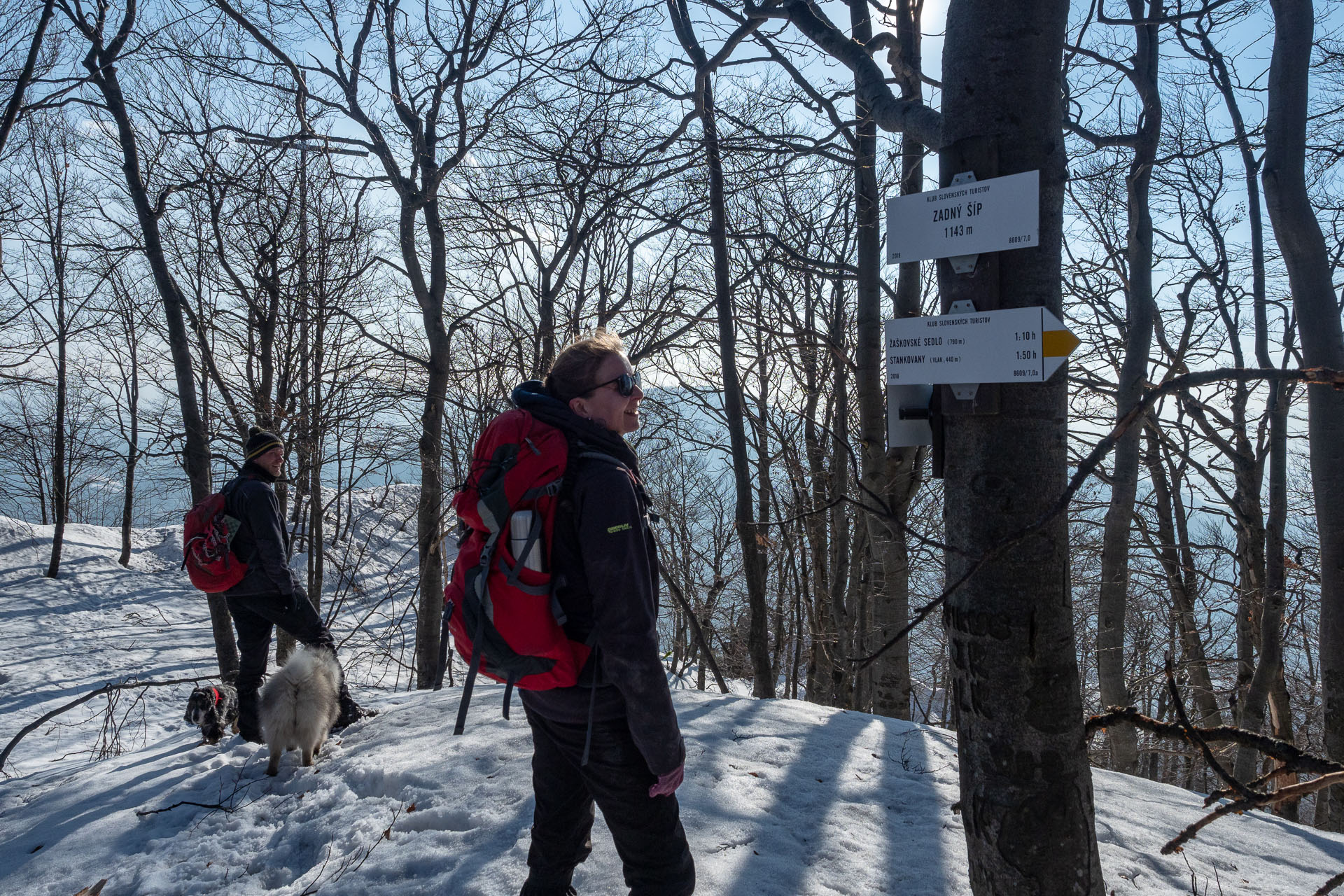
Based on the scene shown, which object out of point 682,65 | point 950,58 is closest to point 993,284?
point 950,58

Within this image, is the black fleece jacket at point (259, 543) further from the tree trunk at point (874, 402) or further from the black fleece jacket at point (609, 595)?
the tree trunk at point (874, 402)

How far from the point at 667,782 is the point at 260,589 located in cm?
374

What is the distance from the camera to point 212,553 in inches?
179

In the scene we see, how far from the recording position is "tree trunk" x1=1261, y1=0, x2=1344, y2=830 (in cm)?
447

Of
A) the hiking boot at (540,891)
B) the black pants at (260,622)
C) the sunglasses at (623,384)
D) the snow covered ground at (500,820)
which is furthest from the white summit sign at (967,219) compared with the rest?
the black pants at (260,622)

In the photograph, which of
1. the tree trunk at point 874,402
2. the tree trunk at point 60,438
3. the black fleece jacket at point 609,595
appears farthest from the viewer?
the tree trunk at point 60,438

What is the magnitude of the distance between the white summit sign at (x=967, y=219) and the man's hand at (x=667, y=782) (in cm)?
139

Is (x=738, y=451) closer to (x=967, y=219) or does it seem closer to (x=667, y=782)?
(x=667, y=782)

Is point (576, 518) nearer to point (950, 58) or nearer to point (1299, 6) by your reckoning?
point (950, 58)

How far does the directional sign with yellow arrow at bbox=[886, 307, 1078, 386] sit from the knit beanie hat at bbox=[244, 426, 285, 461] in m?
4.46

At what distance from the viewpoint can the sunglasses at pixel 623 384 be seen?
221 centimetres

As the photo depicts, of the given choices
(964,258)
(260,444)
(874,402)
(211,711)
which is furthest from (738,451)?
(964,258)

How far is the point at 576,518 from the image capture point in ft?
6.48

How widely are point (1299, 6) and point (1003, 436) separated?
16.4 ft
